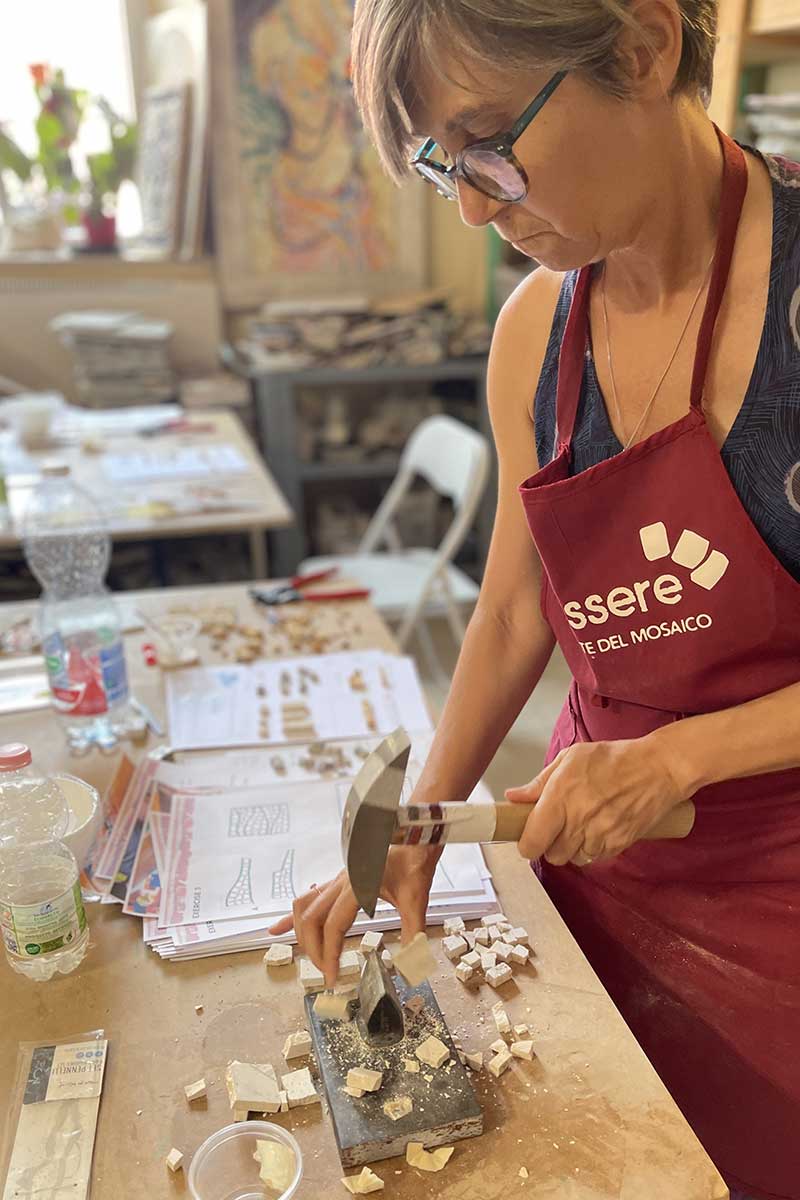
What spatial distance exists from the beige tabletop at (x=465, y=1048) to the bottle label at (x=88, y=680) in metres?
0.41

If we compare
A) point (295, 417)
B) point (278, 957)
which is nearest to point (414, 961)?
point (278, 957)

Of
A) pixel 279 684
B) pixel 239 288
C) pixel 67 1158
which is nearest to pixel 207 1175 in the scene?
pixel 67 1158

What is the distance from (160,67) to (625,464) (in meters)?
3.80

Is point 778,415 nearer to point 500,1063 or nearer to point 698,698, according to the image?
point 698,698

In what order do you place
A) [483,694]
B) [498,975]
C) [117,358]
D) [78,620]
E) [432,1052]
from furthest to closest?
1. [117,358]
2. [78,620]
3. [483,694]
4. [498,975]
5. [432,1052]

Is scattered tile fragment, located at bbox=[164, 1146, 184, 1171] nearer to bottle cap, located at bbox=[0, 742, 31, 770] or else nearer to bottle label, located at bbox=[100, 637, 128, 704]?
bottle cap, located at bbox=[0, 742, 31, 770]

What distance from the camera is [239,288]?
4180 millimetres

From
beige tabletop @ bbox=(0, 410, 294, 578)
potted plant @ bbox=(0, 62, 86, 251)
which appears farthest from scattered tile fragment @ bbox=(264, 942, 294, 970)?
potted plant @ bbox=(0, 62, 86, 251)

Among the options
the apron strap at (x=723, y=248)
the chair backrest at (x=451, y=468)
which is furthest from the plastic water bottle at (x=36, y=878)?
the chair backrest at (x=451, y=468)

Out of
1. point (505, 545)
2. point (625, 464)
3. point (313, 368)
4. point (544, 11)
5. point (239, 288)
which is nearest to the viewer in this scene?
point (544, 11)

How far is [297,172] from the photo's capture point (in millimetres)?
4055

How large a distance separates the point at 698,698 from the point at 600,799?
207mm

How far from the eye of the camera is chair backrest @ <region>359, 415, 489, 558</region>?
9.58ft

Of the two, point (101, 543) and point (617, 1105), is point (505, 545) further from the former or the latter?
point (101, 543)
